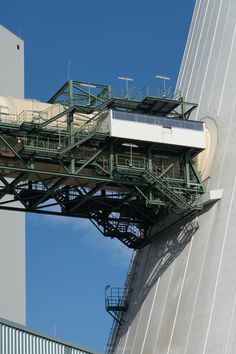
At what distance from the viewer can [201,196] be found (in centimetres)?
5053

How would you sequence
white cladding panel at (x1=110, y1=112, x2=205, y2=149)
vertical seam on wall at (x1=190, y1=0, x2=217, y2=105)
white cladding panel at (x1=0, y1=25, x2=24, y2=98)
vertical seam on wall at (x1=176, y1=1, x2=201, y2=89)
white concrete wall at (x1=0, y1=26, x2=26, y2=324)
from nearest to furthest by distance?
white cladding panel at (x1=110, y1=112, x2=205, y2=149), vertical seam on wall at (x1=190, y1=0, x2=217, y2=105), vertical seam on wall at (x1=176, y1=1, x2=201, y2=89), white concrete wall at (x1=0, y1=26, x2=26, y2=324), white cladding panel at (x1=0, y1=25, x2=24, y2=98)

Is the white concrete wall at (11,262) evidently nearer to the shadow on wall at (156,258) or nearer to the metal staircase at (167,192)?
the shadow on wall at (156,258)

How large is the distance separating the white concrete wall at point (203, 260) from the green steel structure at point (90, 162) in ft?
5.52

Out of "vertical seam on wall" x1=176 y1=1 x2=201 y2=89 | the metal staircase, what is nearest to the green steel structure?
the metal staircase

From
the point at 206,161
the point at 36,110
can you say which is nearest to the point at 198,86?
the point at 206,161

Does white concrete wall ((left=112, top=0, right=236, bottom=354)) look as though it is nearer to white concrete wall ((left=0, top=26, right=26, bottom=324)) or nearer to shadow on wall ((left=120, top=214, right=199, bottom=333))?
shadow on wall ((left=120, top=214, right=199, bottom=333))

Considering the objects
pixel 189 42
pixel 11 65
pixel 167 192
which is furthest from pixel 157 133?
pixel 11 65

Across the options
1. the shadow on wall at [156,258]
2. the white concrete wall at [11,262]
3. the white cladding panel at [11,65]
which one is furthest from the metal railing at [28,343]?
the white cladding panel at [11,65]

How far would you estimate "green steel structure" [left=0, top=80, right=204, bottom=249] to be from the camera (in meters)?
48.3

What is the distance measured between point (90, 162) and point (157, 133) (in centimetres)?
415

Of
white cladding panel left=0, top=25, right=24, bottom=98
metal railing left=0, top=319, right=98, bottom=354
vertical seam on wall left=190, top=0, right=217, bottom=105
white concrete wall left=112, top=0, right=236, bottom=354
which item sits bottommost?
metal railing left=0, top=319, right=98, bottom=354

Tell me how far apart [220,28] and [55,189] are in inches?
585

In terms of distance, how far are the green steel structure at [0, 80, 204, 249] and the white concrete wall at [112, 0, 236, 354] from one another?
1.68 meters

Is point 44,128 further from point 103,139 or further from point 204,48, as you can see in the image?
point 204,48
